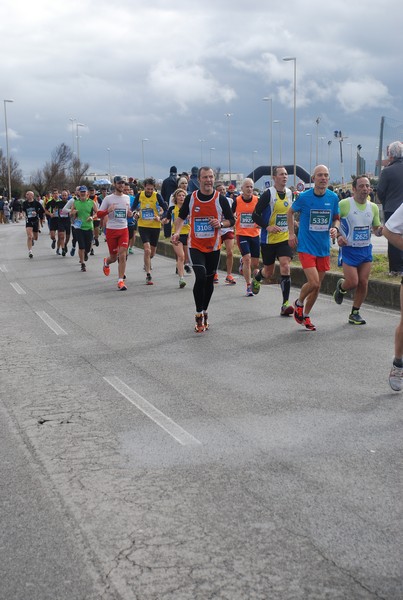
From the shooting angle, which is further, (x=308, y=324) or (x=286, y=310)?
(x=286, y=310)

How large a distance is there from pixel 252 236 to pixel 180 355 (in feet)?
20.3

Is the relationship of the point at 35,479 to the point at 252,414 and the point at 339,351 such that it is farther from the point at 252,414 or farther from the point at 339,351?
the point at 339,351

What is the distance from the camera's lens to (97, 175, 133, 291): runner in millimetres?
16250

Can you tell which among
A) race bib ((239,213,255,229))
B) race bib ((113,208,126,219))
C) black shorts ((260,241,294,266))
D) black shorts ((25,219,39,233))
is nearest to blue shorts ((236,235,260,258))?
race bib ((239,213,255,229))

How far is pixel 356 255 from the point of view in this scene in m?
11.4

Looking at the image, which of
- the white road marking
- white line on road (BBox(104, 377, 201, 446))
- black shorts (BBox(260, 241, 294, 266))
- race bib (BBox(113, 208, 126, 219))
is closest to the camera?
white line on road (BBox(104, 377, 201, 446))

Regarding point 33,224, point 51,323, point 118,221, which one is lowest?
point 51,323

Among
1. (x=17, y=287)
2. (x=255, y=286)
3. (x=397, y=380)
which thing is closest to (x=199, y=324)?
(x=255, y=286)

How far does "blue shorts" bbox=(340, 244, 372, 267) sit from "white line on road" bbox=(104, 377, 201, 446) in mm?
4354

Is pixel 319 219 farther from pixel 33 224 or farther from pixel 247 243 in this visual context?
pixel 33 224

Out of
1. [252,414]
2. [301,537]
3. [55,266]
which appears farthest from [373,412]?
[55,266]

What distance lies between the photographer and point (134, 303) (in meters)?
14.1

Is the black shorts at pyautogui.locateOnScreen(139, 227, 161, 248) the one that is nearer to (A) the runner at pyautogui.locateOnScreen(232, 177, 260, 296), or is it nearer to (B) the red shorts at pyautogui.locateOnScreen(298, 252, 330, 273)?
(A) the runner at pyautogui.locateOnScreen(232, 177, 260, 296)

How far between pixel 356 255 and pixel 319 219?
72 centimetres
